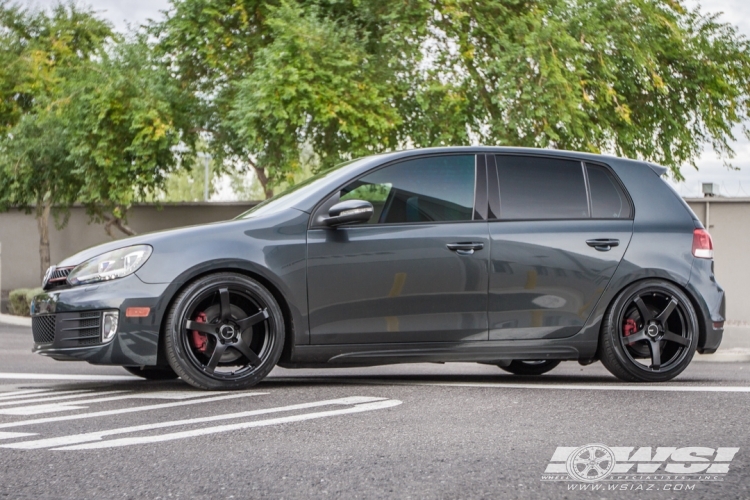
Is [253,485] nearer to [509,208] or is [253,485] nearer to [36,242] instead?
[509,208]

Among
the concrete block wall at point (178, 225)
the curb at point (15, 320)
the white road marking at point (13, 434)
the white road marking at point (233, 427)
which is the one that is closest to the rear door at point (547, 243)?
the white road marking at point (233, 427)

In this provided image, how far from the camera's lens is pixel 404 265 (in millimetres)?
6816

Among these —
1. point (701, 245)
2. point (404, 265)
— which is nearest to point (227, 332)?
point (404, 265)

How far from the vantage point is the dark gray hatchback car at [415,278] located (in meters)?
6.45

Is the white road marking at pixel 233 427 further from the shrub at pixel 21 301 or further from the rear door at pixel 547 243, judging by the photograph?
the shrub at pixel 21 301

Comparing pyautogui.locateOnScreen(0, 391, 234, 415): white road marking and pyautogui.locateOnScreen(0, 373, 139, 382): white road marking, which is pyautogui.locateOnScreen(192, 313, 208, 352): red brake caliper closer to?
pyautogui.locateOnScreen(0, 391, 234, 415): white road marking

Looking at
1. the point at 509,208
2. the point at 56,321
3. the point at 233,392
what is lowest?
the point at 233,392

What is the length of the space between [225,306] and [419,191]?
156cm

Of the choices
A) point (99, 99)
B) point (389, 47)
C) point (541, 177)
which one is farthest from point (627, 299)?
point (99, 99)

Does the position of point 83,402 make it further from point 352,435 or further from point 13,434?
point 352,435

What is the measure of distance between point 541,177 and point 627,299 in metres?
1.05

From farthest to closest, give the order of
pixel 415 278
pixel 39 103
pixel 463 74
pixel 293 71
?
1. pixel 39 103
2. pixel 463 74
3. pixel 293 71
4. pixel 415 278

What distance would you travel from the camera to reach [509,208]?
7.19 m

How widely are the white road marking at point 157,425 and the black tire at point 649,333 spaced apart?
196 centimetres
